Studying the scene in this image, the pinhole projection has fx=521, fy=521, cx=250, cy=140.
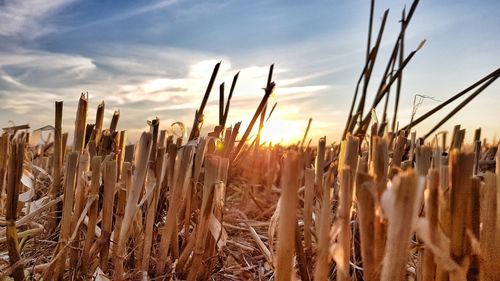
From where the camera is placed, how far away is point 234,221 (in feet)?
7.67

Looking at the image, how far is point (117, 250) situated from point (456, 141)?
112 centimetres

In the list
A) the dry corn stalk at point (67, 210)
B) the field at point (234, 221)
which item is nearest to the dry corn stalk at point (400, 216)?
the field at point (234, 221)

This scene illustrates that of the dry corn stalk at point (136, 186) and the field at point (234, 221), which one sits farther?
the dry corn stalk at point (136, 186)

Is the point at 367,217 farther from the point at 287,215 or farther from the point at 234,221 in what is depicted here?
the point at 234,221

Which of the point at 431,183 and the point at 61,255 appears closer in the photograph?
the point at 431,183

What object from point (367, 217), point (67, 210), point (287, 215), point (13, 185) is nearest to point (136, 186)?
point (67, 210)

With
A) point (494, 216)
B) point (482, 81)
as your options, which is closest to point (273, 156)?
point (482, 81)

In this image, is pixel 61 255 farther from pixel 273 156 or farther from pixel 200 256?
pixel 273 156

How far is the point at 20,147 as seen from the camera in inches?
56.8

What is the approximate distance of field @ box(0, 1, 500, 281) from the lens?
0.98 m

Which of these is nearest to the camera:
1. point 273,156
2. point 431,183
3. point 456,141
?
point 431,183

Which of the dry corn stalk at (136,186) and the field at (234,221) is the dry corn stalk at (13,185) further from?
the dry corn stalk at (136,186)

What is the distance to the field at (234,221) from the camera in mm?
976

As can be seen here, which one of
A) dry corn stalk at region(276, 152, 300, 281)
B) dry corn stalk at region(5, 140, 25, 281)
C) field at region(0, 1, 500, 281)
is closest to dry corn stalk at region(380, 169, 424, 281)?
field at region(0, 1, 500, 281)
